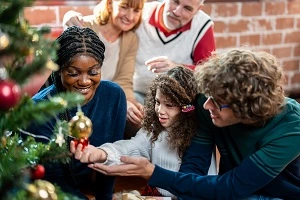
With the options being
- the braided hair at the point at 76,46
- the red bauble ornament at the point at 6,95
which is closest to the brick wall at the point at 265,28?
the braided hair at the point at 76,46

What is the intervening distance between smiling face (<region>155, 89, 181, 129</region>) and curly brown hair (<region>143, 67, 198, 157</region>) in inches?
0.5

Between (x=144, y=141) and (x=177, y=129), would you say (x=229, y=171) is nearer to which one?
(x=177, y=129)

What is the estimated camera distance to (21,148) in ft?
3.05

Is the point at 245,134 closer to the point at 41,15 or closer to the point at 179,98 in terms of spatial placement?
the point at 179,98

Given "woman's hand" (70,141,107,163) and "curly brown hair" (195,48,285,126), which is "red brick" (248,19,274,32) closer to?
"curly brown hair" (195,48,285,126)

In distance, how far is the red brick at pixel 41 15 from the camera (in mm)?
2199

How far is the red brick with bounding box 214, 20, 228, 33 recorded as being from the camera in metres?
2.74

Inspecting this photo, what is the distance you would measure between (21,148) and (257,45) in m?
2.26

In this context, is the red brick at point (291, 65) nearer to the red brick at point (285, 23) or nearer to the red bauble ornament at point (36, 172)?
the red brick at point (285, 23)

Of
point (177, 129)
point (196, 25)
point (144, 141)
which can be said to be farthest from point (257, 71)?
point (196, 25)

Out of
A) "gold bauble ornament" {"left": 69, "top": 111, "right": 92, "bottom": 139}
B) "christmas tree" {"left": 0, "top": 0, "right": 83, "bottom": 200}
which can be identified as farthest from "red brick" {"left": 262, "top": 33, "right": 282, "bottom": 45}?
"christmas tree" {"left": 0, "top": 0, "right": 83, "bottom": 200}

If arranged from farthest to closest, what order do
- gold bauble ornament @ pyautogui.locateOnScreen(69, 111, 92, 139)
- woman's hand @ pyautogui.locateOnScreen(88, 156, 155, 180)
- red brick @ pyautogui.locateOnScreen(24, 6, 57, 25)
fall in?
1. red brick @ pyautogui.locateOnScreen(24, 6, 57, 25)
2. woman's hand @ pyautogui.locateOnScreen(88, 156, 155, 180)
3. gold bauble ornament @ pyautogui.locateOnScreen(69, 111, 92, 139)

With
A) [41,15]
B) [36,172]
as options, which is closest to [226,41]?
[41,15]

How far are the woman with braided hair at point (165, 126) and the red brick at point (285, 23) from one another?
1629 mm
